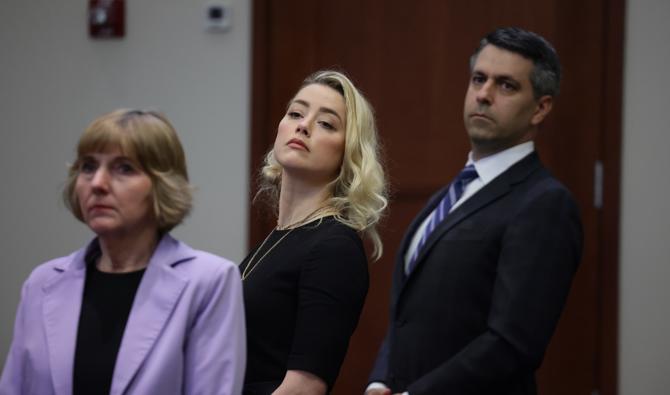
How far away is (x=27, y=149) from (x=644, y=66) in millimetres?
2447

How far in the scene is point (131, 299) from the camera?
67.5 inches

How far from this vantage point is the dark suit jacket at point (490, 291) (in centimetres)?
199

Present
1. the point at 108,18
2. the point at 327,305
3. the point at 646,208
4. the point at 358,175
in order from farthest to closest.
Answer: the point at 108,18 → the point at 646,208 → the point at 358,175 → the point at 327,305

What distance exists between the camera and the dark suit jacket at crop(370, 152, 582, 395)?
199 centimetres

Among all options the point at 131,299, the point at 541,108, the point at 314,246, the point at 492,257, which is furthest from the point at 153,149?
the point at 541,108

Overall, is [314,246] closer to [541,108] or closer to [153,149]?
[153,149]

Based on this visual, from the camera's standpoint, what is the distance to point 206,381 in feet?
5.42

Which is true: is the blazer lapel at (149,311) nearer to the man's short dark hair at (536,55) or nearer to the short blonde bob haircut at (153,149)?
the short blonde bob haircut at (153,149)

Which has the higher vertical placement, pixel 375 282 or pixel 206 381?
pixel 206 381

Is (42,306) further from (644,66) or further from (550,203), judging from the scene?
(644,66)

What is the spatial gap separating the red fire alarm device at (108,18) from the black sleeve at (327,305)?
7.68 feet

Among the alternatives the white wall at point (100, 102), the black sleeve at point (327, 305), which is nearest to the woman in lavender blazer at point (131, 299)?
the black sleeve at point (327, 305)

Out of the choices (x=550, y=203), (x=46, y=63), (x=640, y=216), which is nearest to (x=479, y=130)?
(x=550, y=203)

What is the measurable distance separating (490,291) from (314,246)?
0.37 meters
